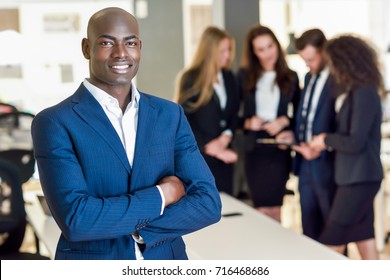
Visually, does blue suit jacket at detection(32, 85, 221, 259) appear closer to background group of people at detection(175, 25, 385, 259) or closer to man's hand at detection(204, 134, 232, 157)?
man's hand at detection(204, 134, 232, 157)

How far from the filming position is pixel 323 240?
2574 mm

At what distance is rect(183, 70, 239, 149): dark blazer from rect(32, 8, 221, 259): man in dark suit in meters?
0.48

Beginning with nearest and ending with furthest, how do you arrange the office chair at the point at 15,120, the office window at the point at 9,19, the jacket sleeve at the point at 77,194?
the jacket sleeve at the point at 77,194, the office window at the point at 9,19, the office chair at the point at 15,120

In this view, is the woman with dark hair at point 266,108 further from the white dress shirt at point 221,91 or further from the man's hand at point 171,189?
the man's hand at point 171,189

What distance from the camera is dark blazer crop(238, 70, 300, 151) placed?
7.91 feet

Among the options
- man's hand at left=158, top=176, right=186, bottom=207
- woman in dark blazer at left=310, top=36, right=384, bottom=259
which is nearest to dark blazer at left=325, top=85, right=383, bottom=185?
woman in dark blazer at left=310, top=36, right=384, bottom=259

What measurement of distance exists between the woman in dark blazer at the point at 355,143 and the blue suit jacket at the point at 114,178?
3.76 feet

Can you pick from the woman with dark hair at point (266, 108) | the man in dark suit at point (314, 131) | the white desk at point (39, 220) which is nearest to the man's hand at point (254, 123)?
the woman with dark hair at point (266, 108)

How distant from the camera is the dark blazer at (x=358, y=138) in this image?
7.82ft

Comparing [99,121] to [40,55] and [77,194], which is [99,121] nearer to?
[77,194]

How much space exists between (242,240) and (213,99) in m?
0.46

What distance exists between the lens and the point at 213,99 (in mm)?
2076

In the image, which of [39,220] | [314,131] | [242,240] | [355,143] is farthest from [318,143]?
[39,220]
